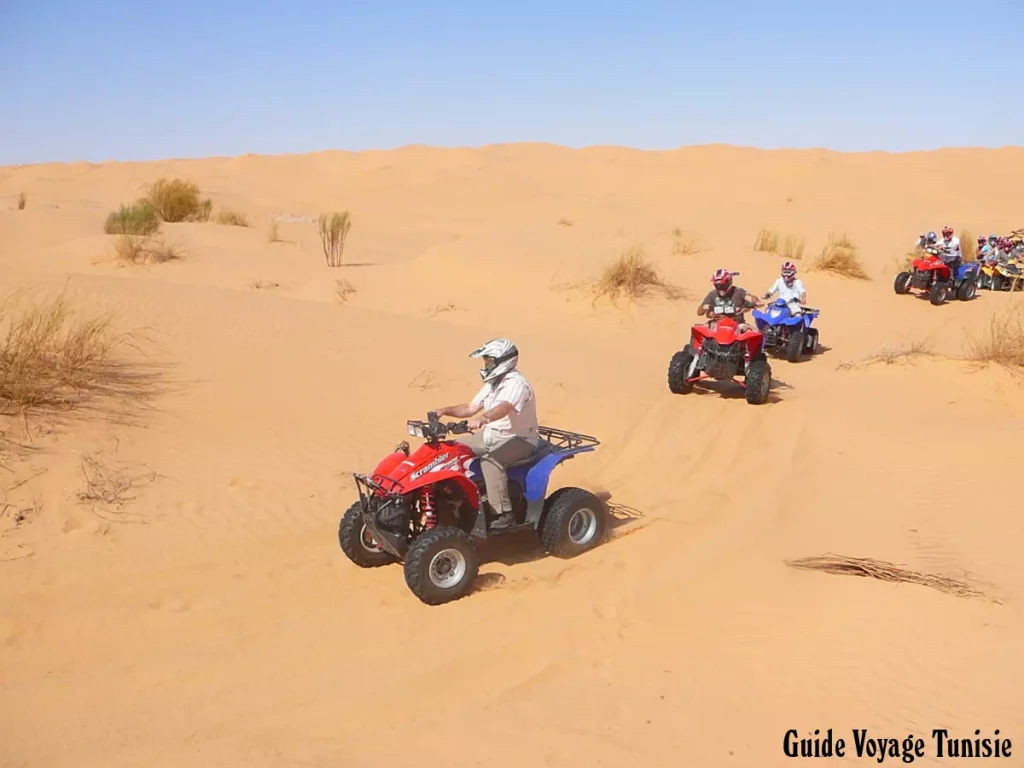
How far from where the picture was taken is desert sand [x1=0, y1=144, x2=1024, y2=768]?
405cm

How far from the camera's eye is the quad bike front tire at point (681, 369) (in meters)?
10.3

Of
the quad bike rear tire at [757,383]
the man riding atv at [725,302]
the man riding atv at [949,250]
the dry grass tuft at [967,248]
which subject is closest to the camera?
the quad bike rear tire at [757,383]

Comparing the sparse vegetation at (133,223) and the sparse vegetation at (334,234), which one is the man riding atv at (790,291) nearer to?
the sparse vegetation at (334,234)

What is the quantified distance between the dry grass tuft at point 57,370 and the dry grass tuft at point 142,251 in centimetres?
994

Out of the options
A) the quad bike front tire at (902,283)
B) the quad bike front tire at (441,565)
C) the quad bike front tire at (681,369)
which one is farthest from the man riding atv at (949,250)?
the quad bike front tire at (441,565)

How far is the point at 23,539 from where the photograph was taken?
584 cm

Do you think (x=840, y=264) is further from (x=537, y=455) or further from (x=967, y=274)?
(x=537, y=455)

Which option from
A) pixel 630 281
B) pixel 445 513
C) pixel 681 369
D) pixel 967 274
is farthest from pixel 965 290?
pixel 445 513

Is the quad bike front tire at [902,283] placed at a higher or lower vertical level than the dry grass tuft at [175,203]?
lower

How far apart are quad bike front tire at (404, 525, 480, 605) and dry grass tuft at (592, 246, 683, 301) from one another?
1084 centimetres

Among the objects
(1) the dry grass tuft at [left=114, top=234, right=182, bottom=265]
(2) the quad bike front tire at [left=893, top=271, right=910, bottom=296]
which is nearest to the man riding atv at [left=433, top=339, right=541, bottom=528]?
(2) the quad bike front tire at [left=893, top=271, right=910, bottom=296]

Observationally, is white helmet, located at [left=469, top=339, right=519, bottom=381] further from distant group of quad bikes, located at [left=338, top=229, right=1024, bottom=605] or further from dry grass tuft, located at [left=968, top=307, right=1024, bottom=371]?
dry grass tuft, located at [left=968, top=307, right=1024, bottom=371]

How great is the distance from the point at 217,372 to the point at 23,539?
3.75m

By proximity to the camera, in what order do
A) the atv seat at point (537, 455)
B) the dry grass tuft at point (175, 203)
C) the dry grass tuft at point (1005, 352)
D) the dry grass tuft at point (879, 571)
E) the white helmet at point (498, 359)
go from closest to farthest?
the dry grass tuft at point (879, 571) < the white helmet at point (498, 359) < the atv seat at point (537, 455) < the dry grass tuft at point (1005, 352) < the dry grass tuft at point (175, 203)
